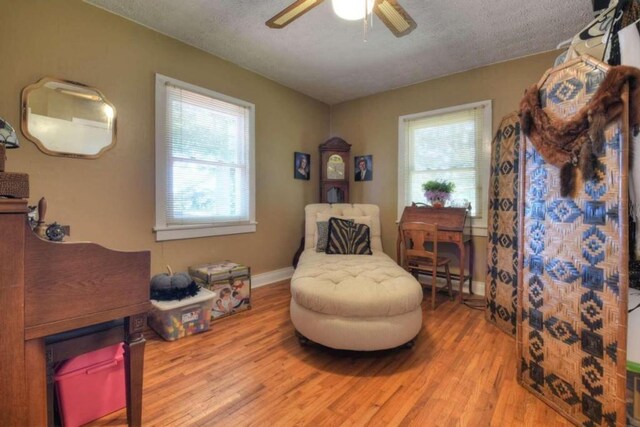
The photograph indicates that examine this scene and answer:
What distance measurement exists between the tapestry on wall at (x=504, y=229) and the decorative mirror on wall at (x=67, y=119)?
3.21 metres

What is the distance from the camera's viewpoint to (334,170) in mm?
4070

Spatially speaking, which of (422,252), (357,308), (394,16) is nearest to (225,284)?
(357,308)

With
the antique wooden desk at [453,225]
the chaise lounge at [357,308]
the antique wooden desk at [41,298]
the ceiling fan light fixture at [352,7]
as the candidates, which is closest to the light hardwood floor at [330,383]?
the chaise lounge at [357,308]

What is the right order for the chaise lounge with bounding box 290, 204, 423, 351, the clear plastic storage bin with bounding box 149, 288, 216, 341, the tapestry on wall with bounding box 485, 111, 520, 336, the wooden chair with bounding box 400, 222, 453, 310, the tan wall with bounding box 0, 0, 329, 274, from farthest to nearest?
the wooden chair with bounding box 400, 222, 453, 310, the tapestry on wall with bounding box 485, 111, 520, 336, the clear plastic storage bin with bounding box 149, 288, 216, 341, the tan wall with bounding box 0, 0, 329, 274, the chaise lounge with bounding box 290, 204, 423, 351

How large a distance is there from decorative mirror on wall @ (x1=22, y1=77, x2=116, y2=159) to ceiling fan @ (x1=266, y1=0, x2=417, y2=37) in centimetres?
152

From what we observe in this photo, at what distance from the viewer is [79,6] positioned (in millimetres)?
2148

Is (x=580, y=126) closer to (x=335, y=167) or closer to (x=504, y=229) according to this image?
(x=504, y=229)

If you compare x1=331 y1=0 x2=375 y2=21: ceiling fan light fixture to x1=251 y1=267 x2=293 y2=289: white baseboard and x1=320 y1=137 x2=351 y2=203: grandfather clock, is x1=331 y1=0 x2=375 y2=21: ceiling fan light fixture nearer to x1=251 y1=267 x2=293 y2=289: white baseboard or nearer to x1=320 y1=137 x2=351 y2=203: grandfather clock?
x1=320 y1=137 x2=351 y2=203: grandfather clock

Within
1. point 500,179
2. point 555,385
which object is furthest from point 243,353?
point 500,179

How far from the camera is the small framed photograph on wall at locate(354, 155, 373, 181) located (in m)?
4.07

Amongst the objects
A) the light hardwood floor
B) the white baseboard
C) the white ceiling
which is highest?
the white ceiling

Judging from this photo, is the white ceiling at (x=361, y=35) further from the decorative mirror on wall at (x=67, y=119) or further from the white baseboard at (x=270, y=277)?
the white baseboard at (x=270, y=277)

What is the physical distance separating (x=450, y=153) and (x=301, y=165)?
1.89 metres

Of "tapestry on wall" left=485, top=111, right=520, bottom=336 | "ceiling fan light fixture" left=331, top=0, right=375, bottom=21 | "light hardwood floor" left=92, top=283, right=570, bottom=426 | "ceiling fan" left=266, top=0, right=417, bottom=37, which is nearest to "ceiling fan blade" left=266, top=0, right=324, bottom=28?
"ceiling fan" left=266, top=0, right=417, bottom=37
